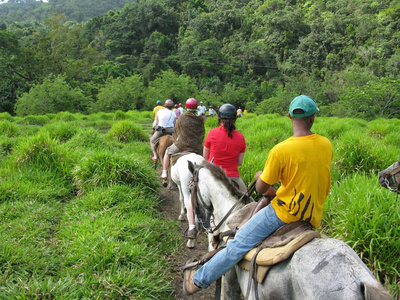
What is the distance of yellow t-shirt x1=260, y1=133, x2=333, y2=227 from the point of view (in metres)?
2.01

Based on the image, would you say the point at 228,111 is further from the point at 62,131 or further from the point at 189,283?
the point at 62,131

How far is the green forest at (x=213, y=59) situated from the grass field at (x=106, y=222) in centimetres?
2133

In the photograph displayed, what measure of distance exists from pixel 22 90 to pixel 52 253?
32.0 metres

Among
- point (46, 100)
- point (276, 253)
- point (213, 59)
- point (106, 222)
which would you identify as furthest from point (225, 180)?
point (213, 59)

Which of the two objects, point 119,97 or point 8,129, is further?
point 119,97

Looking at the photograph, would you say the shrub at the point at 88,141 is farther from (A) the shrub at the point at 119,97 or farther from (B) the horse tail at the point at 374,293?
(A) the shrub at the point at 119,97

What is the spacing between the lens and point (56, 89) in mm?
24875

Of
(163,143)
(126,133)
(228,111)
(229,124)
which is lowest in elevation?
(126,133)

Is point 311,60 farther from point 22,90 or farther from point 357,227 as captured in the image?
point 357,227

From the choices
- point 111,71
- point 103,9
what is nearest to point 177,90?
point 111,71

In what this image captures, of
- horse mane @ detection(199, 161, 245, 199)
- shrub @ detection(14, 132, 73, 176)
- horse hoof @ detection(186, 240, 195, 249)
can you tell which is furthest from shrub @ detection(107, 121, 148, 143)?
horse mane @ detection(199, 161, 245, 199)

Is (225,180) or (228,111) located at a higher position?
(228,111)

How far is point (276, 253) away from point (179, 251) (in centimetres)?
258

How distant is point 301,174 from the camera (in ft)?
6.62
